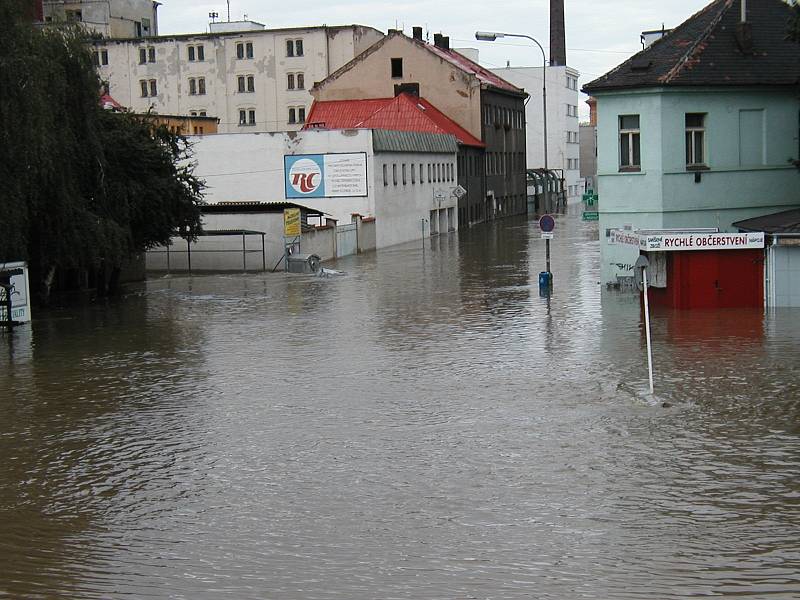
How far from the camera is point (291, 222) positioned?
4753cm

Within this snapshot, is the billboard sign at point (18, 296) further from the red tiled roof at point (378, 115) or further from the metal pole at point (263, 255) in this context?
the red tiled roof at point (378, 115)

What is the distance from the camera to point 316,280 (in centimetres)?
4328

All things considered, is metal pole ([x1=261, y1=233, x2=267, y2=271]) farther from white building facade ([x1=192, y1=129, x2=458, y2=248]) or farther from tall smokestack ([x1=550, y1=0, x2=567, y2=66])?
tall smokestack ([x1=550, y1=0, x2=567, y2=66])

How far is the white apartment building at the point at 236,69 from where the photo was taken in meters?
85.9

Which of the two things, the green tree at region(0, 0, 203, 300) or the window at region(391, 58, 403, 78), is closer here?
the green tree at region(0, 0, 203, 300)

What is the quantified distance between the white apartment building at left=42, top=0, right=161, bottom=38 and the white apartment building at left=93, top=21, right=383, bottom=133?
323 cm

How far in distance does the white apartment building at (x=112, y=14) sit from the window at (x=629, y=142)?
2514 inches

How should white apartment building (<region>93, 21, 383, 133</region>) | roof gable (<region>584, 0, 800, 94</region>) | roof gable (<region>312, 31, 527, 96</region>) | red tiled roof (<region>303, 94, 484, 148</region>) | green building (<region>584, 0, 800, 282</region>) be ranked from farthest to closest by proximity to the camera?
white apartment building (<region>93, 21, 383, 133</region>)
roof gable (<region>312, 31, 527, 96</region>)
red tiled roof (<region>303, 94, 484, 148</region>)
green building (<region>584, 0, 800, 282</region>)
roof gable (<region>584, 0, 800, 94</region>)

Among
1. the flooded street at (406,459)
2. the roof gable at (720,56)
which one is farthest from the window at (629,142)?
the flooded street at (406,459)

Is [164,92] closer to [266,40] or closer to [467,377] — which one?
[266,40]

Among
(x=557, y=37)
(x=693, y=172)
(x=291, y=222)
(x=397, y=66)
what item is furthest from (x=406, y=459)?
(x=557, y=37)

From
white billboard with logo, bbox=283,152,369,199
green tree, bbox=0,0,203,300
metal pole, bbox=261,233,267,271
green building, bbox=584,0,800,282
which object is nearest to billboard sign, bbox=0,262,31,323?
green tree, bbox=0,0,203,300

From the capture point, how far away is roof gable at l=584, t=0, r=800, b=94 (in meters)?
32.5

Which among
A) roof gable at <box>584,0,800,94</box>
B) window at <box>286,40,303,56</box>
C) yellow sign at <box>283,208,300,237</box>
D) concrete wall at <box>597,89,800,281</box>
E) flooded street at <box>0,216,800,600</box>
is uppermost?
window at <box>286,40,303,56</box>
